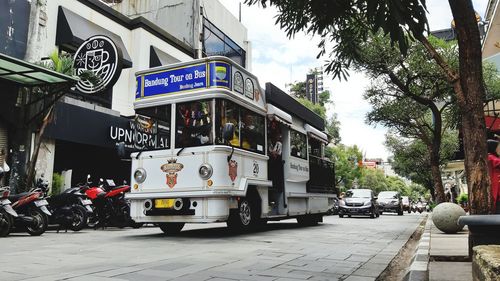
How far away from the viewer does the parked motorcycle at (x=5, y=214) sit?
913cm

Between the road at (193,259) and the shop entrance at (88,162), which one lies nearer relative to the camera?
the road at (193,259)

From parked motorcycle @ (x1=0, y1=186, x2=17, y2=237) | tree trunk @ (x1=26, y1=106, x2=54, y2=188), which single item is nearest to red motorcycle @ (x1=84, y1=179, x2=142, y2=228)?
tree trunk @ (x1=26, y1=106, x2=54, y2=188)

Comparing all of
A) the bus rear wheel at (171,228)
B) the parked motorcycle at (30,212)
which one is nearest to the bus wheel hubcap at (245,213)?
the bus rear wheel at (171,228)

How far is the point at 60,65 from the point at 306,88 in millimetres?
48076

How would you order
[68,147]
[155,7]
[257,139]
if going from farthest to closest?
1. [155,7]
2. [68,147]
3. [257,139]

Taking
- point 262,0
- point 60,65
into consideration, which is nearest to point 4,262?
point 262,0

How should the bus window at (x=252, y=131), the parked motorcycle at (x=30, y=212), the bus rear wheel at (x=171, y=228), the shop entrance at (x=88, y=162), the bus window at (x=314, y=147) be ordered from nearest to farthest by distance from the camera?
1. the bus window at (x=252, y=131)
2. the parked motorcycle at (x=30, y=212)
3. the bus rear wheel at (x=171, y=228)
4. the bus window at (x=314, y=147)
5. the shop entrance at (x=88, y=162)

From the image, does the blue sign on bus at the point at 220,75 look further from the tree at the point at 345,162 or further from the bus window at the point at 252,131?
the tree at the point at 345,162

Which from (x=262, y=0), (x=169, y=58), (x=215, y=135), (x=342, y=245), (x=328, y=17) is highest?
(x=169, y=58)

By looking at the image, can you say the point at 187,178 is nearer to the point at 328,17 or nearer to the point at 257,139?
the point at 257,139

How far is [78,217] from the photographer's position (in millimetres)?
10859

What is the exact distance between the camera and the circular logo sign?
13.8 m

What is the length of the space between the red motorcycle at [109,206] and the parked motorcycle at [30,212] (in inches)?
76.0

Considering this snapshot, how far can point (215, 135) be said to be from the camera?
8.59m
